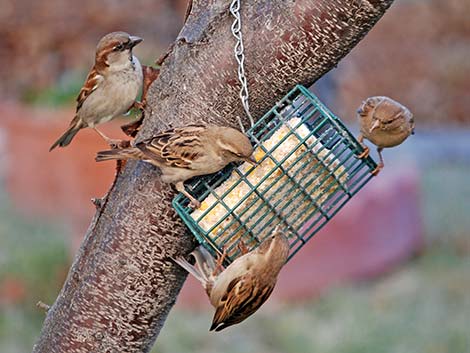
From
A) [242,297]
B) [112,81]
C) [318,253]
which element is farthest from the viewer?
[318,253]

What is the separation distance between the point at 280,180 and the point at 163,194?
450 mm

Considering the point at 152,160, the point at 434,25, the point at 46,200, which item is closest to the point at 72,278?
the point at 152,160

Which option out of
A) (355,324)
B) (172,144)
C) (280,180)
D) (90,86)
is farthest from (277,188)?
(355,324)

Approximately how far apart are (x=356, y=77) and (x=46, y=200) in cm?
704

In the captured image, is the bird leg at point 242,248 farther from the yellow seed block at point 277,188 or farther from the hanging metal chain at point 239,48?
the hanging metal chain at point 239,48

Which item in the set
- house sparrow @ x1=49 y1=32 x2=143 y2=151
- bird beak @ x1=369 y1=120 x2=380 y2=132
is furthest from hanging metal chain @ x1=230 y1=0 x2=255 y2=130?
bird beak @ x1=369 y1=120 x2=380 y2=132

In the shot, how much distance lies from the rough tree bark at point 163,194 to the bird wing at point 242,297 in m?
0.22

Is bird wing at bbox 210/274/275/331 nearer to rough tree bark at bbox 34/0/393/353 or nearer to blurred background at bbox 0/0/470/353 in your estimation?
rough tree bark at bbox 34/0/393/353

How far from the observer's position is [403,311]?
6.70 metres

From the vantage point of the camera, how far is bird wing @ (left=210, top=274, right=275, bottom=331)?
2887 mm

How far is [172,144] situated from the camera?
2.72m

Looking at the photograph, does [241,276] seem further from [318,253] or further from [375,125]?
[318,253]

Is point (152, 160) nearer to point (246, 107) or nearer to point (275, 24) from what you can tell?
point (246, 107)

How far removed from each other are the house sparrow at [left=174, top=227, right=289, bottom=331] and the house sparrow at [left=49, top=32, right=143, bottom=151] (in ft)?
2.36
